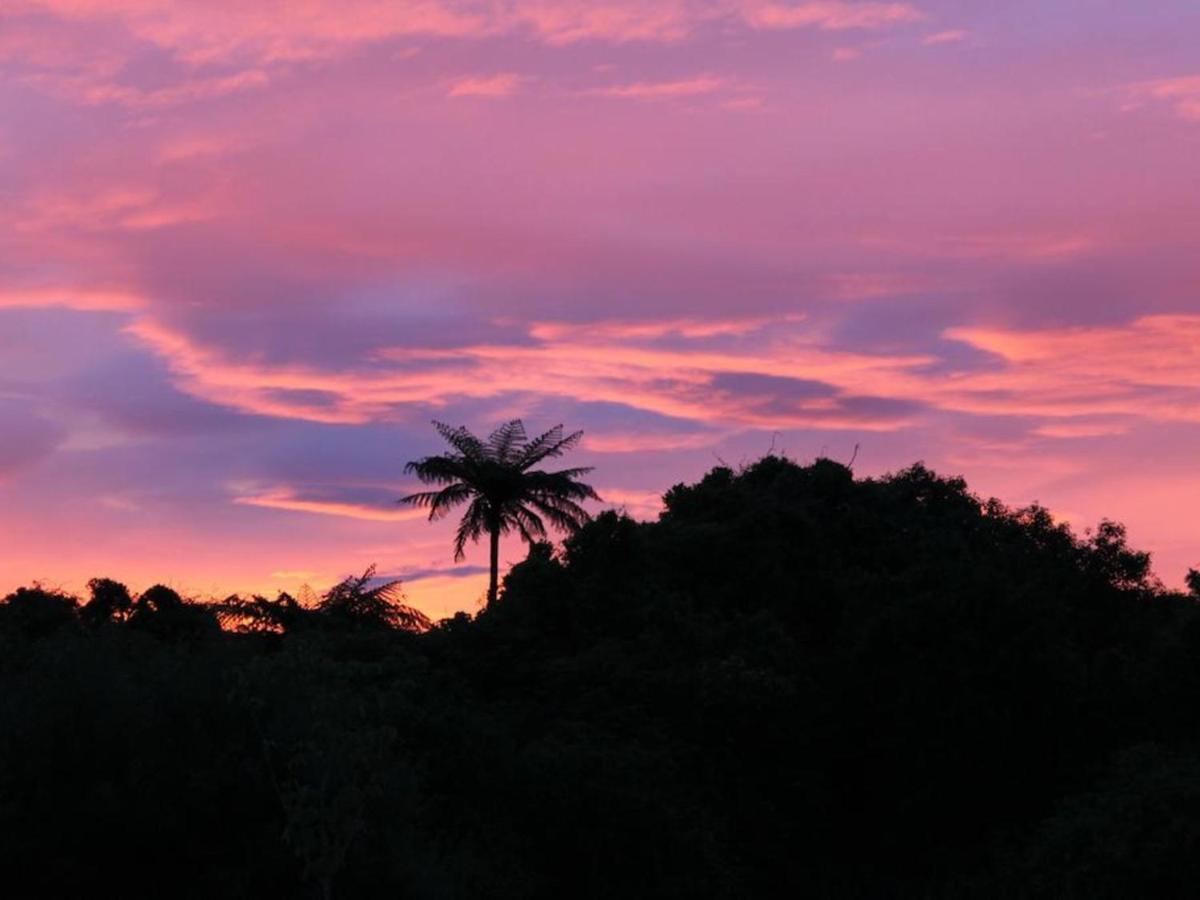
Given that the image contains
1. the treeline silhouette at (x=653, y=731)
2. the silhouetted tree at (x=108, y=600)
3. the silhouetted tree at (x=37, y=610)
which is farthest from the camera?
the silhouetted tree at (x=108, y=600)

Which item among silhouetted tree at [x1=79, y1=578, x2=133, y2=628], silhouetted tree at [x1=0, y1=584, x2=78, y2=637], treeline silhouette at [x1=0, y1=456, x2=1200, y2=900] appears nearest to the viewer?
treeline silhouette at [x1=0, y1=456, x2=1200, y2=900]

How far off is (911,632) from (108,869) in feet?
72.7

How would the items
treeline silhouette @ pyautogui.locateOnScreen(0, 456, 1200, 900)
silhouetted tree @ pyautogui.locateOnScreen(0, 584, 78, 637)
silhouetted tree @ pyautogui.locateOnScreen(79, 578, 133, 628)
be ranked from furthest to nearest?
silhouetted tree @ pyautogui.locateOnScreen(79, 578, 133, 628) < silhouetted tree @ pyautogui.locateOnScreen(0, 584, 78, 637) < treeline silhouette @ pyautogui.locateOnScreen(0, 456, 1200, 900)

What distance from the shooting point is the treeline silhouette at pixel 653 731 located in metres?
27.4

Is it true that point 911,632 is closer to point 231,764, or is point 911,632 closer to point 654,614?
point 654,614

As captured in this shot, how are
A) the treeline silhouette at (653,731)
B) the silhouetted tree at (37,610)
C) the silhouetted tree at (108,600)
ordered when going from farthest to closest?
the silhouetted tree at (108,600) < the silhouetted tree at (37,610) < the treeline silhouette at (653,731)

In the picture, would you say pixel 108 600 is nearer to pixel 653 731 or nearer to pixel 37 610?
pixel 37 610

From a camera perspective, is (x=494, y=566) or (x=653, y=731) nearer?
(x=653, y=731)

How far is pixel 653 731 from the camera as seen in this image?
4022 cm

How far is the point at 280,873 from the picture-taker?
27.5 m

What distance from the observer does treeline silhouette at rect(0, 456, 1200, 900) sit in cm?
2739

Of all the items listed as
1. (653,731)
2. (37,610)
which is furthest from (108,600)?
(653,731)

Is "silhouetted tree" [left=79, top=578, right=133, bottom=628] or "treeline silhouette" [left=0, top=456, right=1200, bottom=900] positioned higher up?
"silhouetted tree" [left=79, top=578, right=133, bottom=628]

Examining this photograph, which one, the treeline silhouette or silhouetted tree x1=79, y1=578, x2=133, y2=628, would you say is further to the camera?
silhouetted tree x1=79, y1=578, x2=133, y2=628
